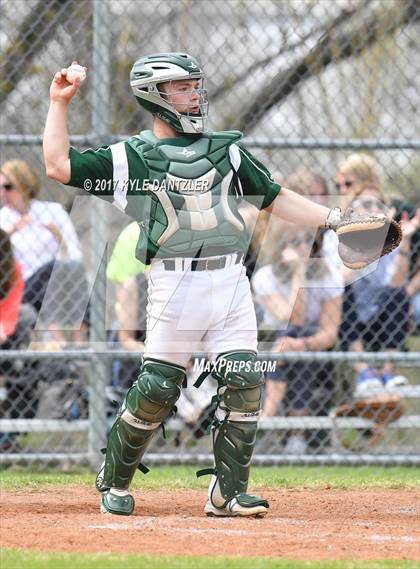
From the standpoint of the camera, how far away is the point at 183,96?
15.6 feet

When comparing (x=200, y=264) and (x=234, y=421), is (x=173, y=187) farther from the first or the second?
(x=234, y=421)

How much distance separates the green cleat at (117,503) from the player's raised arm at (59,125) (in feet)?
4.48

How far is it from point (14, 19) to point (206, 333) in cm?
327

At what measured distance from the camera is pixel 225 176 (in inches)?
190

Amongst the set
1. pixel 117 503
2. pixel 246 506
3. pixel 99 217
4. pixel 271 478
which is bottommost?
pixel 271 478

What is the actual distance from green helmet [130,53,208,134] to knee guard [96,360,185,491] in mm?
1010

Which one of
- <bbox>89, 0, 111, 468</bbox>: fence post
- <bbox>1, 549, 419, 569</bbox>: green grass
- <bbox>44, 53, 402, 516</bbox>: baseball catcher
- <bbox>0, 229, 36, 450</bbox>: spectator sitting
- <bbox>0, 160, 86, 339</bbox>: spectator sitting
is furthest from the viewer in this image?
<bbox>0, 229, 36, 450</bbox>: spectator sitting

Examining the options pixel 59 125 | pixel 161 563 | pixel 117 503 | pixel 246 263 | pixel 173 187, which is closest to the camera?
pixel 161 563

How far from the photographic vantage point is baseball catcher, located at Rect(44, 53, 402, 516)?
15.5ft

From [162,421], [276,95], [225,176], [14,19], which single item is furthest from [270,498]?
[14,19]

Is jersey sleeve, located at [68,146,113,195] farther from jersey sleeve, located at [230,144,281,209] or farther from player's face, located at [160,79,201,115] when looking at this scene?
jersey sleeve, located at [230,144,281,209]

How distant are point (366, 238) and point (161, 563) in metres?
1.75

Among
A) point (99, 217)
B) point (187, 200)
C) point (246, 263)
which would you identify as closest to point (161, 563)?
point (187, 200)

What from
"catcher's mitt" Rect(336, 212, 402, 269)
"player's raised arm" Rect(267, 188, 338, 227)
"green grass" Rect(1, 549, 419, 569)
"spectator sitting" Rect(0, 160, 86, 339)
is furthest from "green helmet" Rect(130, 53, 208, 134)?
"spectator sitting" Rect(0, 160, 86, 339)
